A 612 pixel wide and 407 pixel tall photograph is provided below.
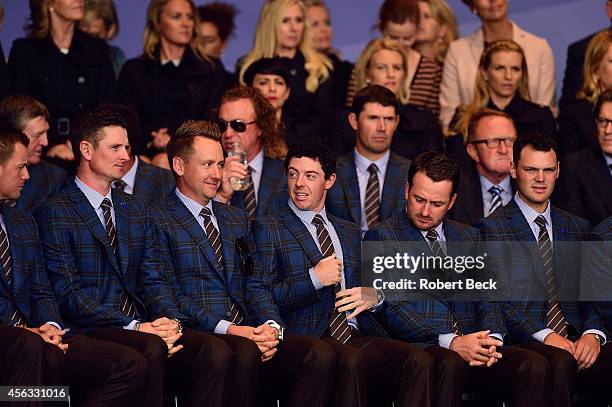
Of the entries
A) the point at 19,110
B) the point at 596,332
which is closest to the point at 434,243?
the point at 596,332

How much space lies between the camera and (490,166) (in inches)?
255

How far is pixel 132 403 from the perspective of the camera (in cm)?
503

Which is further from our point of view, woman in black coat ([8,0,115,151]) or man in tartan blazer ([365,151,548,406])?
woman in black coat ([8,0,115,151])

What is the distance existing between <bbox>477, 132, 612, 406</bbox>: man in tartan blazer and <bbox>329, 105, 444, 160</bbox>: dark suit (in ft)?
3.17

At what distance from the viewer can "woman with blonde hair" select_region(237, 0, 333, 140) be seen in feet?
23.2

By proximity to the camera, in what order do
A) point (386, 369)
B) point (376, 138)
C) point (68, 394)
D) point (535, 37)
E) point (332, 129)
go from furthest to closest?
point (535, 37)
point (332, 129)
point (376, 138)
point (386, 369)
point (68, 394)

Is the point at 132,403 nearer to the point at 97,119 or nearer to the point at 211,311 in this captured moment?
the point at 211,311

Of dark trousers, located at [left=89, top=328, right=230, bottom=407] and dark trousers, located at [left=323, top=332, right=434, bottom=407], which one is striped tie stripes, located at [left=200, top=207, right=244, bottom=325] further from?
dark trousers, located at [left=323, top=332, right=434, bottom=407]

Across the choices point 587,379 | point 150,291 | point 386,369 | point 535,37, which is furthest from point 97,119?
point 535,37

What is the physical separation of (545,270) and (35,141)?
2380mm

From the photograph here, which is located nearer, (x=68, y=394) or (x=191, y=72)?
(x=68, y=394)

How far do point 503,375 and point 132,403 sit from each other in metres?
1.51

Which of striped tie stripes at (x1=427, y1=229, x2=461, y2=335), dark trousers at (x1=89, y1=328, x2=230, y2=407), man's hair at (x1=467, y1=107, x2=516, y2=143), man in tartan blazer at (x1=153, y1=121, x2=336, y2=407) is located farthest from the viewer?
man's hair at (x1=467, y1=107, x2=516, y2=143)

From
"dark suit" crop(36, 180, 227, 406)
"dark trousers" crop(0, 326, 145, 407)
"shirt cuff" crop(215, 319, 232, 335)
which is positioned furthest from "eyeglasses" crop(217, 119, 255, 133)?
"dark trousers" crop(0, 326, 145, 407)
